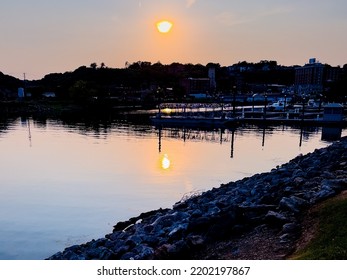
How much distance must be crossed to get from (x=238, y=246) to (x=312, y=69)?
200m

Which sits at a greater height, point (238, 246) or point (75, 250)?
point (238, 246)

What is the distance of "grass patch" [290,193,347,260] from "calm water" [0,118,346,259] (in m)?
10.3

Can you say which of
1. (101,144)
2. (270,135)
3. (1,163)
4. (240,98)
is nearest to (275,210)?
(1,163)

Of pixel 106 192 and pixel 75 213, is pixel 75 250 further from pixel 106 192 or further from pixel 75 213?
pixel 106 192

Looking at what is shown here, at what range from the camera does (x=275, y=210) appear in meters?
9.92

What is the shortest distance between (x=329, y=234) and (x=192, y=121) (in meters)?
62.1

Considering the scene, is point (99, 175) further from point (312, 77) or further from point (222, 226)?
point (312, 77)

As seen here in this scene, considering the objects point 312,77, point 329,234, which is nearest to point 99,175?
point 329,234

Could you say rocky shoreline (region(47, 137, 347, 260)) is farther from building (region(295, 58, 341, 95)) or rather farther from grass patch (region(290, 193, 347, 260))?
building (region(295, 58, 341, 95))

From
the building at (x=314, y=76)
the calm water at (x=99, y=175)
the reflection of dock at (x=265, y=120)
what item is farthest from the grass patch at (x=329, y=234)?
the building at (x=314, y=76)

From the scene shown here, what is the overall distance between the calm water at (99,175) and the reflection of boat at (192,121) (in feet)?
50.8

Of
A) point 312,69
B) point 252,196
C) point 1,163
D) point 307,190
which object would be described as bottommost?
point 1,163

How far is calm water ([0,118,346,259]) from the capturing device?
53.6 feet

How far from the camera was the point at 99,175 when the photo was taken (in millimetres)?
26969
